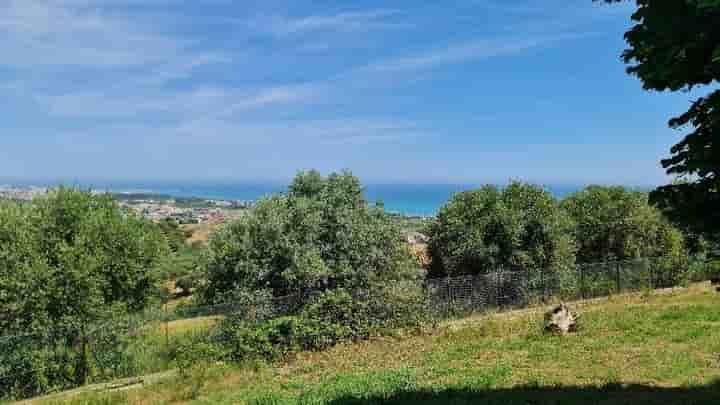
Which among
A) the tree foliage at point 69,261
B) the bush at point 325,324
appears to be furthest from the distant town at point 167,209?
the bush at point 325,324

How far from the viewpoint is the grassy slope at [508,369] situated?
8.38 meters

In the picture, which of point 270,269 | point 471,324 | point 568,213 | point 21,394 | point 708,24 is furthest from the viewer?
point 568,213

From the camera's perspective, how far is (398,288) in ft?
49.2

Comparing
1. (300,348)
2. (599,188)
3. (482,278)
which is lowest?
(300,348)

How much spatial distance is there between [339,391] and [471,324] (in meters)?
6.47

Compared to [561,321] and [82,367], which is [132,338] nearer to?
[82,367]

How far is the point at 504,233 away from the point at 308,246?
8.54 m

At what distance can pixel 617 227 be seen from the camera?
2392cm

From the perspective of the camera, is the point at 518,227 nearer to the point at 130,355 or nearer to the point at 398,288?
the point at 398,288

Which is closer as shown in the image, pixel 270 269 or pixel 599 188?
pixel 270 269

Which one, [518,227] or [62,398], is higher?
[518,227]

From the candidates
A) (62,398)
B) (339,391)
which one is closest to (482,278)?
(339,391)

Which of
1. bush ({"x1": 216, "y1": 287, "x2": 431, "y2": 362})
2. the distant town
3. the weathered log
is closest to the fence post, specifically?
bush ({"x1": 216, "y1": 287, "x2": 431, "y2": 362})

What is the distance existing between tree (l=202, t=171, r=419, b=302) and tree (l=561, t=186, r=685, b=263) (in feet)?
31.5
